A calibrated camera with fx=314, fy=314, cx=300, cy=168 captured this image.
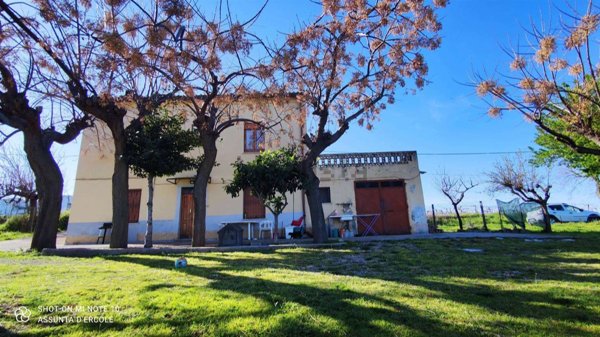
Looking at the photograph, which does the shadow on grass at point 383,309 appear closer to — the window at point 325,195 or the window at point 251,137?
the window at point 325,195

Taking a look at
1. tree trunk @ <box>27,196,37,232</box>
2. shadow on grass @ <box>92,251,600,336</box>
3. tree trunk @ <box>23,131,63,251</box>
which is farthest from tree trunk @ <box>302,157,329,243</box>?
tree trunk @ <box>27,196,37,232</box>

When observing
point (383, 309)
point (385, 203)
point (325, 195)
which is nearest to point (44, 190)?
point (383, 309)

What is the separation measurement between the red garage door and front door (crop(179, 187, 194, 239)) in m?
7.35

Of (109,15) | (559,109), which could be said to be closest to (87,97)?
(109,15)

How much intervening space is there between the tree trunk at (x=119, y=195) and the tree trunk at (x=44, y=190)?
1311mm

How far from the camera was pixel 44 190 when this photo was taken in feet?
27.1

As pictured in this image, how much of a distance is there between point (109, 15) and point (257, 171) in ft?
17.6

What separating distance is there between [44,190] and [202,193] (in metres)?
3.98

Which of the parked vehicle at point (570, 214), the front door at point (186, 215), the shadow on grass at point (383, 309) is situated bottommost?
the shadow on grass at point (383, 309)

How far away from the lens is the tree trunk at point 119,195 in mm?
8695

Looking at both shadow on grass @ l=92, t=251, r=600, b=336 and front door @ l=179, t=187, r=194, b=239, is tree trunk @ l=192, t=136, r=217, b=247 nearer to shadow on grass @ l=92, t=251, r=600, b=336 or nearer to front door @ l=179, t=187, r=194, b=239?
front door @ l=179, t=187, r=194, b=239

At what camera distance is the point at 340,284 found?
3.86 m

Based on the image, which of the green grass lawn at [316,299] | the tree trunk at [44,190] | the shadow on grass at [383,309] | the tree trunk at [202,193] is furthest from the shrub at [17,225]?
the shadow on grass at [383,309]

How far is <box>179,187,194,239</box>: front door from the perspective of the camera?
44.6 ft
